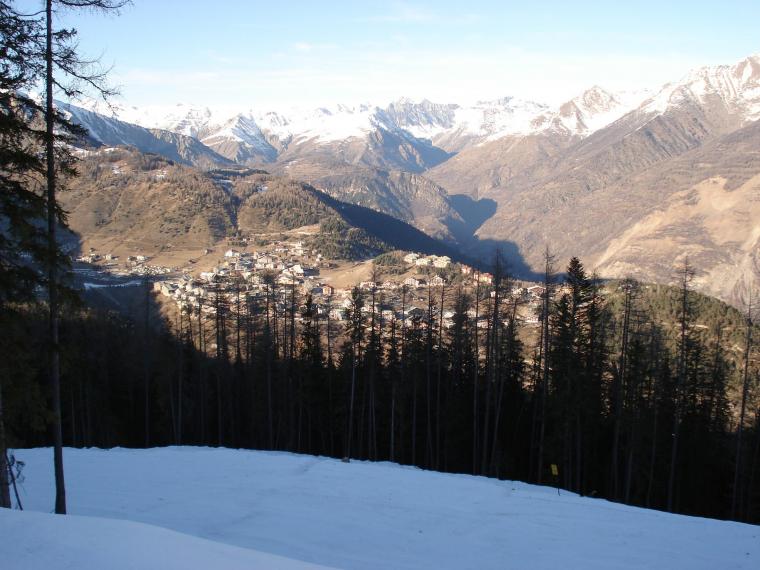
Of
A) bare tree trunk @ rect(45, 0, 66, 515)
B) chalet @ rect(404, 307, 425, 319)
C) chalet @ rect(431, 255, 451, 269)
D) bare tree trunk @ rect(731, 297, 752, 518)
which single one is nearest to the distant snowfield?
bare tree trunk @ rect(45, 0, 66, 515)

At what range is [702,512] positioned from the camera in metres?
36.9

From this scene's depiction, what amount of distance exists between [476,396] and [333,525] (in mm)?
18678

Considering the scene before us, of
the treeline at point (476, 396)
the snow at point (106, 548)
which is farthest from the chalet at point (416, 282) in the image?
the snow at point (106, 548)

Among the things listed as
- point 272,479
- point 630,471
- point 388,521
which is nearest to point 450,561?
point 388,521

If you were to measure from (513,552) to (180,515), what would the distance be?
10086mm

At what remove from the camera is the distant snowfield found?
9.88 m

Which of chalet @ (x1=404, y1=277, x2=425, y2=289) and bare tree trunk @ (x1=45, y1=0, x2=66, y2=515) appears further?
chalet @ (x1=404, y1=277, x2=425, y2=289)

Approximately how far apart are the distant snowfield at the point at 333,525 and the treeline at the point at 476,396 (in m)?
10.3

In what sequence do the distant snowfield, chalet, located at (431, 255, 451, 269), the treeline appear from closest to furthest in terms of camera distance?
the distant snowfield
the treeline
chalet, located at (431, 255, 451, 269)

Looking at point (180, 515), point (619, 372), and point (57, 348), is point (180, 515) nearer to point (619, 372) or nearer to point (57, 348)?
point (57, 348)

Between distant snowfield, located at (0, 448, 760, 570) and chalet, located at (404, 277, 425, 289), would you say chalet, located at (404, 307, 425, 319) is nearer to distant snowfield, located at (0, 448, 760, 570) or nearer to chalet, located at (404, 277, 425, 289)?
distant snowfield, located at (0, 448, 760, 570)

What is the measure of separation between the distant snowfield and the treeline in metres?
10.3

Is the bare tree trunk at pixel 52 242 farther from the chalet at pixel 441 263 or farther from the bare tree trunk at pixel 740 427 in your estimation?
the chalet at pixel 441 263

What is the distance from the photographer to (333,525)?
16250mm
